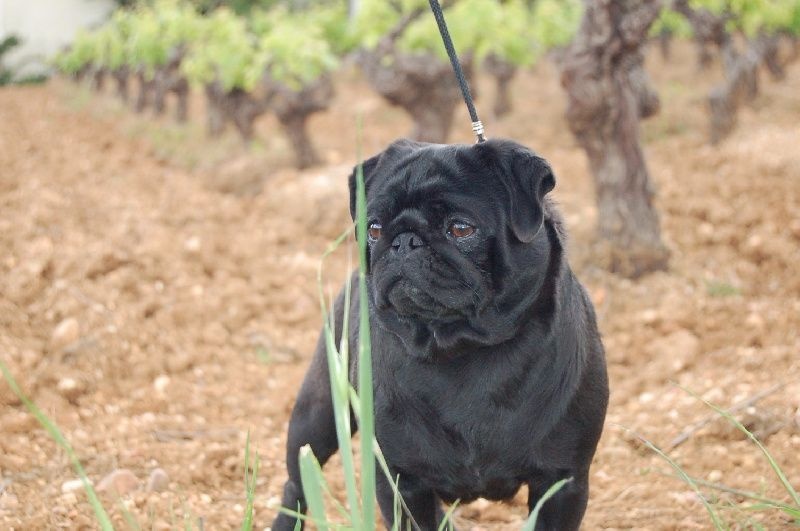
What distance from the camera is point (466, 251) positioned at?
7.97ft

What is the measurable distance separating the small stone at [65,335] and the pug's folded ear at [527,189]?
3655mm

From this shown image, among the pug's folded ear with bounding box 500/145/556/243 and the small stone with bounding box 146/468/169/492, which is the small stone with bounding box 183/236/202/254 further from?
the pug's folded ear with bounding box 500/145/556/243

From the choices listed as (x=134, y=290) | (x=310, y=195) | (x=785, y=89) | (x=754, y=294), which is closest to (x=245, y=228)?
(x=310, y=195)

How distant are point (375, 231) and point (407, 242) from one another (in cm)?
16

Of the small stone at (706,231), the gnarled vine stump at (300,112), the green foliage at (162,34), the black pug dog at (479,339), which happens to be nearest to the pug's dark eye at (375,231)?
the black pug dog at (479,339)

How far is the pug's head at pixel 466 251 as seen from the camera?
2396mm

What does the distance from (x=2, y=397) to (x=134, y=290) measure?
1873 mm

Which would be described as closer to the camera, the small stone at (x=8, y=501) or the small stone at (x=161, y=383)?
the small stone at (x=8, y=501)

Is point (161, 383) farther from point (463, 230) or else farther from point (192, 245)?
point (463, 230)

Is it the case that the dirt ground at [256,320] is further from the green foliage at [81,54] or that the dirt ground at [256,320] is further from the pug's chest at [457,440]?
the green foliage at [81,54]

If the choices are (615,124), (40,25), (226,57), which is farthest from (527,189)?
(40,25)

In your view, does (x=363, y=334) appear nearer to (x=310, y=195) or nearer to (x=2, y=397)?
(x=2, y=397)

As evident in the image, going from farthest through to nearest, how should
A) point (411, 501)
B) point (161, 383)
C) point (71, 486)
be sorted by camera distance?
1. point (161, 383)
2. point (71, 486)
3. point (411, 501)

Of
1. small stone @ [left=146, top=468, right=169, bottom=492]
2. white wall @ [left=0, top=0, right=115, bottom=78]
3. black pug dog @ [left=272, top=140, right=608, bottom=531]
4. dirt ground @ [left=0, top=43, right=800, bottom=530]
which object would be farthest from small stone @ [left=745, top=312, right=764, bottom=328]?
white wall @ [left=0, top=0, right=115, bottom=78]
